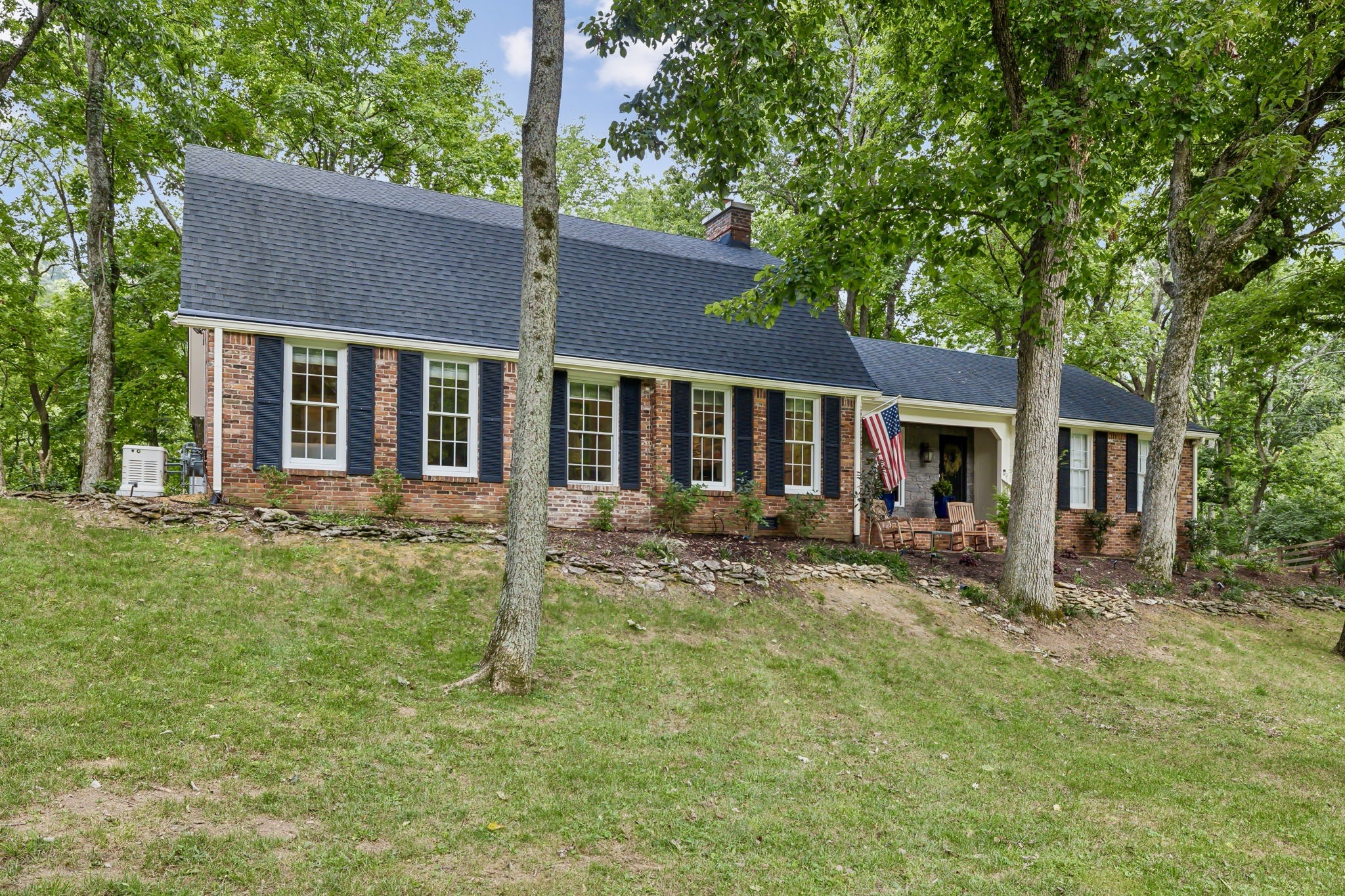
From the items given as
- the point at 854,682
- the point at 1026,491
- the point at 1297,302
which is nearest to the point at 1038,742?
the point at 854,682

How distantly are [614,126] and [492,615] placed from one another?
588 cm

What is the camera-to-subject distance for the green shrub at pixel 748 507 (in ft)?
43.1

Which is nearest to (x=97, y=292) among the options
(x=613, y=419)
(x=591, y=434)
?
(x=591, y=434)

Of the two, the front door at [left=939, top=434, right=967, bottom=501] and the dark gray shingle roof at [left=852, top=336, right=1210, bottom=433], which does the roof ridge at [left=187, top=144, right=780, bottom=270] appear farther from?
the front door at [left=939, top=434, right=967, bottom=501]

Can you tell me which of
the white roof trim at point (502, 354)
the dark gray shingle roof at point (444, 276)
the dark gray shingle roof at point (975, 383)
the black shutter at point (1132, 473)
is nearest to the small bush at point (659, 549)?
the white roof trim at point (502, 354)

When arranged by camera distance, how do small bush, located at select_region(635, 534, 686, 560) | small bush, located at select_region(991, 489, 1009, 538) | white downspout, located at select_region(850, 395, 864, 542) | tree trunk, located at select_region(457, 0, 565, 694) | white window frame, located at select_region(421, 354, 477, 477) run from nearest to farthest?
1. tree trunk, located at select_region(457, 0, 565, 694)
2. small bush, located at select_region(635, 534, 686, 560)
3. white window frame, located at select_region(421, 354, 477, 477)
4. white downspout, located at select_region(850, 395, 864, 542)
5. small bush, located at select_region(991, 489, 1009, 538)

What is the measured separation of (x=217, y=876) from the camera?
12.0ft

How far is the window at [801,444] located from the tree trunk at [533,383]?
8.17m

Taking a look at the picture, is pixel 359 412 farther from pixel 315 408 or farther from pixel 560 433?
pixel 560 433

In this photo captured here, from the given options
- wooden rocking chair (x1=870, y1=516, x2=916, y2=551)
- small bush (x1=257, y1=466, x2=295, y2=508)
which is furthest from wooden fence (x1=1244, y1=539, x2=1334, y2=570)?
A: small bush (x1=257, y1=466, x2=295, y2=508)

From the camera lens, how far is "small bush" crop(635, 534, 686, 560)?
10.9 m

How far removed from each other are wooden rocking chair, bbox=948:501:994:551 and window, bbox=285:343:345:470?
35.5 ft

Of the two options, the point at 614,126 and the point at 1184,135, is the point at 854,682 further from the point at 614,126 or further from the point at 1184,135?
the point at 1184,135

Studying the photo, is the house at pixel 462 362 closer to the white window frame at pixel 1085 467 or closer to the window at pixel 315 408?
the window at pixel 315 408
